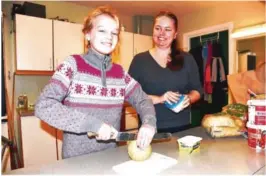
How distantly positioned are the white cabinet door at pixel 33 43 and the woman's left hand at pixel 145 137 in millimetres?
2100

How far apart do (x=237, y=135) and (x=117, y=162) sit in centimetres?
63

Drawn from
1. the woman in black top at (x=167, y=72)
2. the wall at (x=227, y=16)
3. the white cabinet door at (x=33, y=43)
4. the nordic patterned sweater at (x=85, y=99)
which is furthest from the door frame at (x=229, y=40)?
the nordic patterned sweater at (x=85, y=99)

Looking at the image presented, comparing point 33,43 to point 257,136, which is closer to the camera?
point 257,136

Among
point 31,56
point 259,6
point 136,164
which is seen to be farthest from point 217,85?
point 136,164

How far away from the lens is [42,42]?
8.31ft

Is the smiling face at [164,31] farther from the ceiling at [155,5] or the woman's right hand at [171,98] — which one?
the ceiling at [155,5]

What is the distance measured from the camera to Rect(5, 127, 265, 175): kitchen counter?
66cm

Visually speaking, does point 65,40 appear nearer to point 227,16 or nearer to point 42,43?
point 42,43

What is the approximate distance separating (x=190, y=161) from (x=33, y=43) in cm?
229

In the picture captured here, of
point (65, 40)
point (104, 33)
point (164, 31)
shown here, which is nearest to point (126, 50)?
point (65, 40)

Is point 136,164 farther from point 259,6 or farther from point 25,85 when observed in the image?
point 259,6

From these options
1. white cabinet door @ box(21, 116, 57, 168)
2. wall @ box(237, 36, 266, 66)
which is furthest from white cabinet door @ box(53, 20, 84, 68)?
wall @ box(237, 36, 266, 66)

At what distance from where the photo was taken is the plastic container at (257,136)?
84 centimetres

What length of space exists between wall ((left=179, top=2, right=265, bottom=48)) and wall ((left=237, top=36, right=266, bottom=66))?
0.67ft
